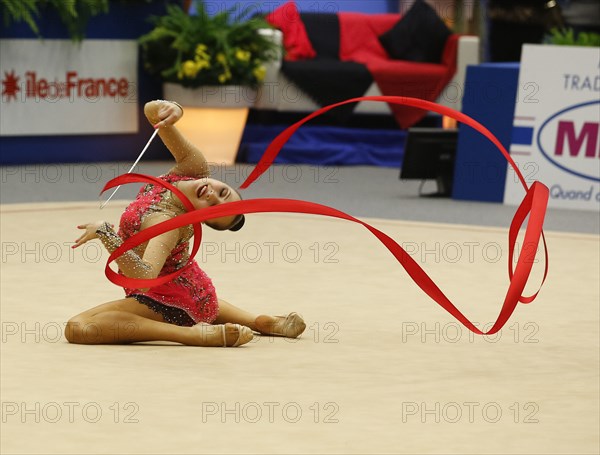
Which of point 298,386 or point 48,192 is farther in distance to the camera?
point 48,192

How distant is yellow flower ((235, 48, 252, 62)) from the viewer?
7633 millimetres

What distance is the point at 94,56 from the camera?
298 inches

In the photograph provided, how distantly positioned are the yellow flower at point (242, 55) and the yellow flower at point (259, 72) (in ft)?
0.35

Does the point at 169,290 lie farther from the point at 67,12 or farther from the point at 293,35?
the point at 293,35

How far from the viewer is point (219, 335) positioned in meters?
3.16

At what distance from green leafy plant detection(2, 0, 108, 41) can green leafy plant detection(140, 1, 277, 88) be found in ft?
1.36

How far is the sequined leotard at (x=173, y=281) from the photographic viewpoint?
125 inches

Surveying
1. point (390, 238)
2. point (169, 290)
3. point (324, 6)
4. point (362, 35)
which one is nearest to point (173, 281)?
point (169, 290)

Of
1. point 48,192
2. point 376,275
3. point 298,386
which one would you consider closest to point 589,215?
point 376,275

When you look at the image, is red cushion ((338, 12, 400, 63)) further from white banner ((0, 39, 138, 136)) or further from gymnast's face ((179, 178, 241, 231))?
gymnast's face ((179, 178, 241, 231))

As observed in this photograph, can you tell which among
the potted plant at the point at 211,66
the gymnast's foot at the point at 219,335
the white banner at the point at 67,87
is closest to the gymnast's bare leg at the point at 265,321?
the gymnast's foot at the point at 219,335

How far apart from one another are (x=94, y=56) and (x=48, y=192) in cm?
143

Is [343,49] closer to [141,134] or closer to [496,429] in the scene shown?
[141,134]

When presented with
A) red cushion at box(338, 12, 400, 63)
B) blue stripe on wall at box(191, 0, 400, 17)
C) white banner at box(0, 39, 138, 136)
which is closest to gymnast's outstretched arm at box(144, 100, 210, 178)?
white banner at box(0, 39, 138, 136)
